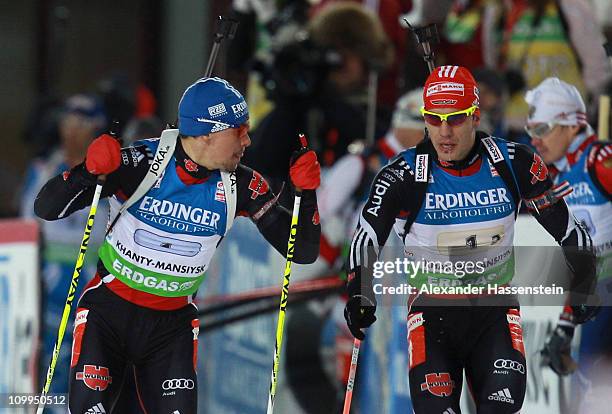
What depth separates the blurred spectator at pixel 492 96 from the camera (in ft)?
34.2

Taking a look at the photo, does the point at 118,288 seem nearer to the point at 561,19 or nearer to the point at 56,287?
the point at 56,287

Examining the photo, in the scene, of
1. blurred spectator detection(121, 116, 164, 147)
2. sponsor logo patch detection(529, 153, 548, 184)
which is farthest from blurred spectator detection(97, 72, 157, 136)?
sponsor logo patch detection(529, 153, 548, 184)

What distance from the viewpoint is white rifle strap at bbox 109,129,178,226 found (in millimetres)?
7473

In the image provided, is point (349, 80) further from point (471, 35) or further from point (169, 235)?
point (169, 235)

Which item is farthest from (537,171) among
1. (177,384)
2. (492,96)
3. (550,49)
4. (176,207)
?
(550,49)

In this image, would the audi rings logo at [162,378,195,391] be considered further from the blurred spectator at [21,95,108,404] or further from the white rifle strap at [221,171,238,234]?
the blurred spectator at [21,95,108,404]

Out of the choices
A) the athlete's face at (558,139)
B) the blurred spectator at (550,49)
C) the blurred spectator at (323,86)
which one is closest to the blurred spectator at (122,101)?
the blurred spectator at (323,86)

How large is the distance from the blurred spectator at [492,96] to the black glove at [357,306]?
3138mm

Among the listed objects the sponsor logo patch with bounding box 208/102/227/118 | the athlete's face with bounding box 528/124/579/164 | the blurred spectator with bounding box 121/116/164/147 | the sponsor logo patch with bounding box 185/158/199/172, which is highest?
the blurred spectator with bounding box 121/116/164/147

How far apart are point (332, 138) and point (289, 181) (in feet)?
12.1

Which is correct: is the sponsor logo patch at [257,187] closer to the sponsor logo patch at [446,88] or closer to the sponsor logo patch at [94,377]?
the sponsor logo patch at [446,88]

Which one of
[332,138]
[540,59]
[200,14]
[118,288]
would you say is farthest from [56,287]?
[200,14]

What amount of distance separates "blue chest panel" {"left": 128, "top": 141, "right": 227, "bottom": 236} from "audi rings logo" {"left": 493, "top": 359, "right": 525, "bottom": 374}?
1624 mm

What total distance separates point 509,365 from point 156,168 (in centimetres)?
207
